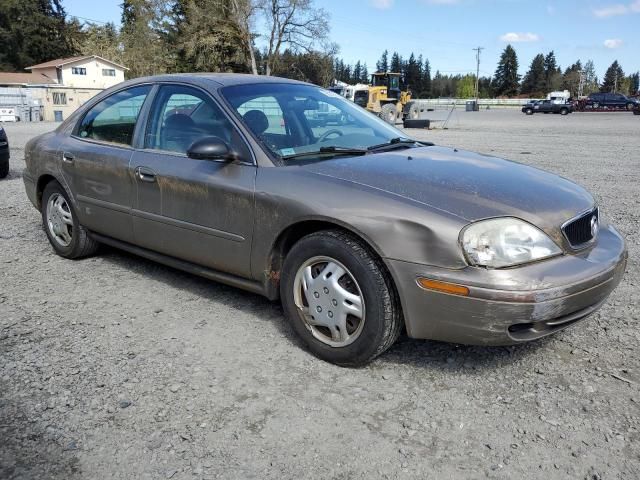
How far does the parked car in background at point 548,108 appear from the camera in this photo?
48156 mm

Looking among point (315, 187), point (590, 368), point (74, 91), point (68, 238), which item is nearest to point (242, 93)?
point (315, 187)

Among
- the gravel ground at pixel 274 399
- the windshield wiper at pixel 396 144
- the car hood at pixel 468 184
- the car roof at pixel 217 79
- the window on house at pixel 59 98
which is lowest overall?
the gravel ground at pixel 274 399

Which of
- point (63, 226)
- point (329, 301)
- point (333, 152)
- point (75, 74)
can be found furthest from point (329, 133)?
point (75, 74)

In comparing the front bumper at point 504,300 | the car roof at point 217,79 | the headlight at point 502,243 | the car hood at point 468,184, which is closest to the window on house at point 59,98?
the car roof at point 217,79

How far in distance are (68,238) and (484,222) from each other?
12.3 feet

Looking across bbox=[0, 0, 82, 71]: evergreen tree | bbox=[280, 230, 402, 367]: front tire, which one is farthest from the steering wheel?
bbox=[0, 0, 82, 71]: evergreen tree

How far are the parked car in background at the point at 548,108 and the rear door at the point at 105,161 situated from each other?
49773 mm

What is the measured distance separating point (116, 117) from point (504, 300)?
332cm

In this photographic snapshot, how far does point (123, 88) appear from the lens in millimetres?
4480

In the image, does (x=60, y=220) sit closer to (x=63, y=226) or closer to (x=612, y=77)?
(x=63, y=226)

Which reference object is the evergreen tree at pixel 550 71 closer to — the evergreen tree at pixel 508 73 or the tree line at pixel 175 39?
the evergreen tree at pixel 508 73

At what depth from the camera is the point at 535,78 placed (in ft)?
398

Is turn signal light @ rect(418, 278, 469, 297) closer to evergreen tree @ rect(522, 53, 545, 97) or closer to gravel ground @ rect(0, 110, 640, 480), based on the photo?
gravel ground @ rect(0, 110, 640, 480)

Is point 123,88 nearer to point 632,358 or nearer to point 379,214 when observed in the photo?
point 379,214
